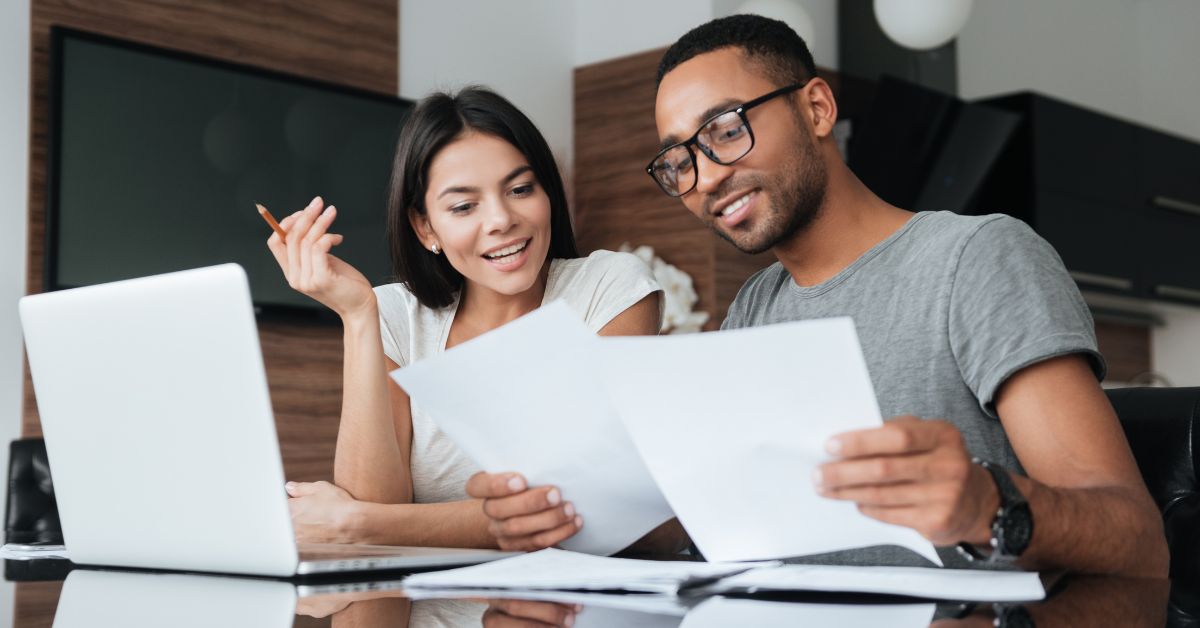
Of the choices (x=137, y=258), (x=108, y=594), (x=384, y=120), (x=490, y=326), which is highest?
(x=384, y=120)

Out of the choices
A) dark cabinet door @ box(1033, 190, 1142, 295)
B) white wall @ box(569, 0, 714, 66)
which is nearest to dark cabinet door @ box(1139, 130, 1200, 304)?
dark cabinet door @ box(1033, 190, 1142, 295)

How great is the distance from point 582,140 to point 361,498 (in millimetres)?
3097

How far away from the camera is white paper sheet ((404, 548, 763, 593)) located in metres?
0.84

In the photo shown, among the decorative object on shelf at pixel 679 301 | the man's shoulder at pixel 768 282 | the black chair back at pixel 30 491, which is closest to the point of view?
the man's shoulder at pixel 768 282

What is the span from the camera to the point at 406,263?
181 cm

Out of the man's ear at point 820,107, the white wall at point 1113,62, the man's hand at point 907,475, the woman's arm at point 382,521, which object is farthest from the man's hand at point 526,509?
the white wall at point 1113,62

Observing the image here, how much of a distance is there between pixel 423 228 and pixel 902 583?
3.75 feet

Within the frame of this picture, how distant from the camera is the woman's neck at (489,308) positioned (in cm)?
179

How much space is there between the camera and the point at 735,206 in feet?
4.41

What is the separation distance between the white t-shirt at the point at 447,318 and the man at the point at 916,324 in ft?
0.67

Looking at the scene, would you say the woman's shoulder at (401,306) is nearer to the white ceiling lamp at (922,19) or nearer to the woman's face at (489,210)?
the woman's face at (489,210)

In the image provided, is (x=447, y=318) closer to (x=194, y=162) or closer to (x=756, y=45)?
(x=756, y=45)

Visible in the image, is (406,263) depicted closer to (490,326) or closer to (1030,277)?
(490,326)

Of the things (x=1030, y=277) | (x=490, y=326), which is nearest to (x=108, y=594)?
(x=1030, y=277)
